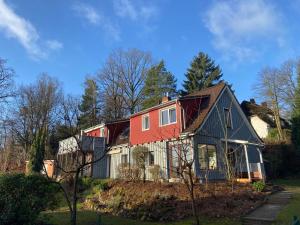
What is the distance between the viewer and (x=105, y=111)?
1842 inches

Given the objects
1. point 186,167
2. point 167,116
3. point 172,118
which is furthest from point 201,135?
point 186,167

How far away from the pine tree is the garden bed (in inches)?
1154

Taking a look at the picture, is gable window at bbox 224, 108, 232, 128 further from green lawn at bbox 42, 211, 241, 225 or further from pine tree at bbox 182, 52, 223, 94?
pine tree at bbox 182, 52, 223, 94

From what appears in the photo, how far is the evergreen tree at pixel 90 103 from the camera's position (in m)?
46.8

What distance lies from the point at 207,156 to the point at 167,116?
452cm

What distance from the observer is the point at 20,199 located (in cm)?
958

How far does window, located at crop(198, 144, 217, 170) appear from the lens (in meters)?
21.4

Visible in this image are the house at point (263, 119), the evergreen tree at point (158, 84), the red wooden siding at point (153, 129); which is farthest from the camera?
the evergreen tree at point (158, 84)

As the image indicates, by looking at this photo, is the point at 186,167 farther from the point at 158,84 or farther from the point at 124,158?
the point at 158,84

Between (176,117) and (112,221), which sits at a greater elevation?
(176,117)

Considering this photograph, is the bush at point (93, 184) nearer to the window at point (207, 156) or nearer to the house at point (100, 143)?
the house at point (100, 143)

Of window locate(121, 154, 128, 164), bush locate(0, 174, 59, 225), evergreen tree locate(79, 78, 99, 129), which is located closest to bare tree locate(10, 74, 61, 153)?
evergreen tree locate(79, 78, 99, 129)

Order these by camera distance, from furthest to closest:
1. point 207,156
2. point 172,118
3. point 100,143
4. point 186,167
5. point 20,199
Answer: point 100,143
point 172,118
point 207,156
point 186,167
point 20,199


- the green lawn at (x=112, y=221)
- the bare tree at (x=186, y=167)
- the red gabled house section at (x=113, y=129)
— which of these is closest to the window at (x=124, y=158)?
the red gabled house section at (x=113, y=129)
